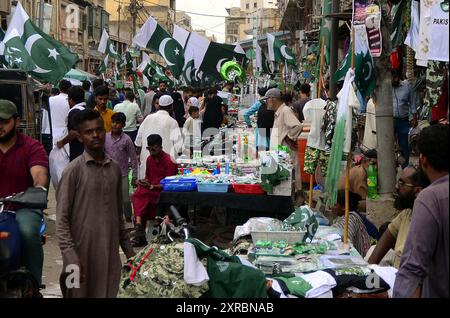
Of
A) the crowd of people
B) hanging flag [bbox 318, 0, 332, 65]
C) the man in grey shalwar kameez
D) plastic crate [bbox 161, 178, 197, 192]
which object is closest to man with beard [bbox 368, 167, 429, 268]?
the crowd of people

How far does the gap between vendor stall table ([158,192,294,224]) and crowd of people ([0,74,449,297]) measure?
73cm

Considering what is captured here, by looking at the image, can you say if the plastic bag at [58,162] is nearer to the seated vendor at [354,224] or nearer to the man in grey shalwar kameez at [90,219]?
the seated vendor at [354,224]

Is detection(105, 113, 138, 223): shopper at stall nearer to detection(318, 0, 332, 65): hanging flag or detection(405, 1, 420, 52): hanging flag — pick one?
detection(318, 0, 332, 65): hanging flag

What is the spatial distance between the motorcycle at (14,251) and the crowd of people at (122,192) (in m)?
0.10

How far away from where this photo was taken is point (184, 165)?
10.4m

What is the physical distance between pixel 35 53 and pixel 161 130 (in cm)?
412

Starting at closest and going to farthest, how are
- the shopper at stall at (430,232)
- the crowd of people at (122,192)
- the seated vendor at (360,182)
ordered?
the shopper at stall at (430,232) → the crowd of people at (122,192) → the seated vendor at (360,182)

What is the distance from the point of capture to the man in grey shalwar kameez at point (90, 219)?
4.91m

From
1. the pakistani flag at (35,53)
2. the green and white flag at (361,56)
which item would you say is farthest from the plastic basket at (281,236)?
the pakistani flag at (35,53)

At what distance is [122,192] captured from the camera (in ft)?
18.7

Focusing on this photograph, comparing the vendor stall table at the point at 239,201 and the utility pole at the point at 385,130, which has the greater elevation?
the utility pole at the point at 385,130
